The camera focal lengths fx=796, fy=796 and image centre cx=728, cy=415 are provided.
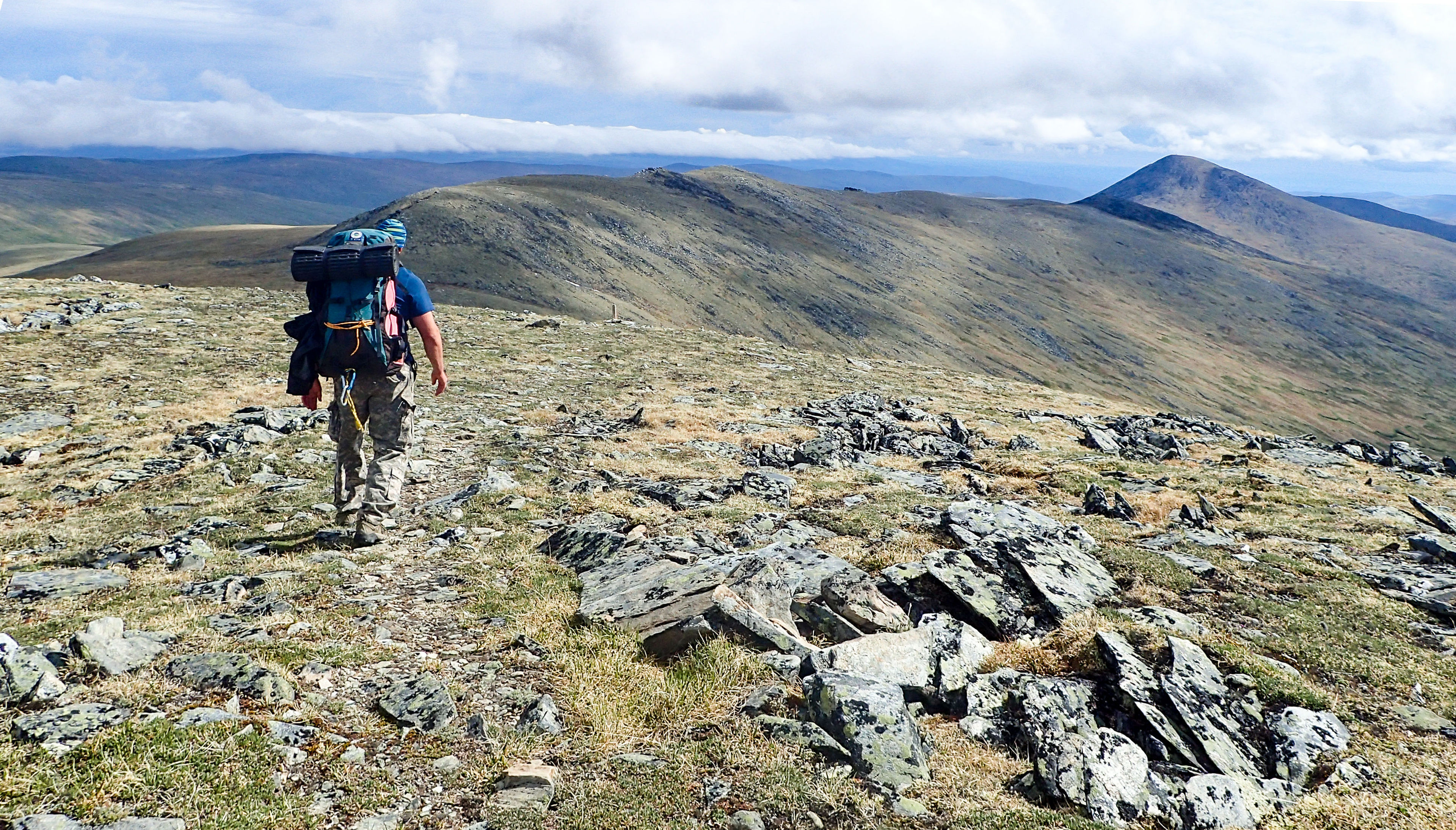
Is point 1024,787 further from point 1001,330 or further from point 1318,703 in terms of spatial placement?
point 1001,330

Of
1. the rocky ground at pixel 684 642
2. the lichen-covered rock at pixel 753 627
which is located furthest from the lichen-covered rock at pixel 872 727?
the lichen-covered rock at pixel 753 627

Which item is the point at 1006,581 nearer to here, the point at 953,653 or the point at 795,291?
the point at 953,653

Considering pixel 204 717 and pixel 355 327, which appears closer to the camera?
pixel 204 717

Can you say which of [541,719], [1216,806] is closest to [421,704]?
[541,719]

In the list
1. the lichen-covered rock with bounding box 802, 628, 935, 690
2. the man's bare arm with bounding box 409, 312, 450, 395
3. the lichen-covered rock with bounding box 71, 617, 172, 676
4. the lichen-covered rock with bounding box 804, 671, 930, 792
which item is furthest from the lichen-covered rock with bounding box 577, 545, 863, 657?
the lichen-covered rock with bounding box 71, 617, 172, 676

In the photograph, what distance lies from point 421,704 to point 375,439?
568 centimetres

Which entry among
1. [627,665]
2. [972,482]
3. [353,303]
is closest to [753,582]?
[627,665]

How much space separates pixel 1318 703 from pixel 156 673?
1088 centimetres

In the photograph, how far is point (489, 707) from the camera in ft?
23.6

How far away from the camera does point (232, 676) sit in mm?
6977

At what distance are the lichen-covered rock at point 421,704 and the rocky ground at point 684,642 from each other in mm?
32

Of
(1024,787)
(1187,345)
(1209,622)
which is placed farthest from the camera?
(1187,345)

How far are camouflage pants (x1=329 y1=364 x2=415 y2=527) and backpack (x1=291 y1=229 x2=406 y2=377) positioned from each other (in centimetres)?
27

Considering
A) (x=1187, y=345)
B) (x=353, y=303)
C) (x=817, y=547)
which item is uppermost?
(x=353, y=303)
